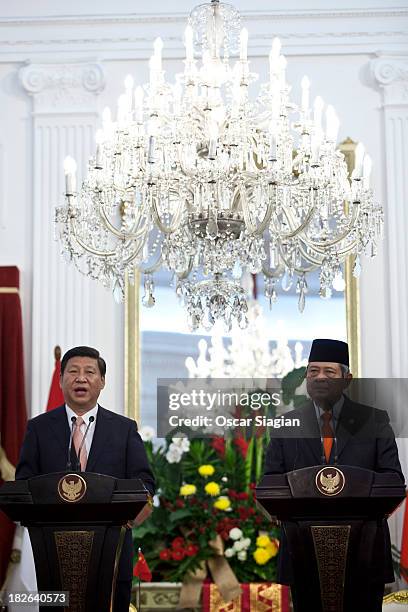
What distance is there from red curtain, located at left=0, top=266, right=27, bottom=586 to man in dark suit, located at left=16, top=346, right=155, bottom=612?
86.5 inches

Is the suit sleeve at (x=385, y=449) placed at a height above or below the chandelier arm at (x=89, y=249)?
below

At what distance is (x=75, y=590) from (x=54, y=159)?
12.3 ft

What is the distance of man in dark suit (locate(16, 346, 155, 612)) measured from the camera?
404 centimetres

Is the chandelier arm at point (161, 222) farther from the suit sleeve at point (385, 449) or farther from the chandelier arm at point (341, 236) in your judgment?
the suit sleeve at point (385, 449)

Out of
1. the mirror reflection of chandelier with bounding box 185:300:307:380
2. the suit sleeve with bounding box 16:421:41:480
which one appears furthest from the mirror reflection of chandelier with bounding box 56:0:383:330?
the mirror reflection of chandelier with bounding box 185:300:307:380

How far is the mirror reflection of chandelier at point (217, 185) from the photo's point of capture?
4.65 meters

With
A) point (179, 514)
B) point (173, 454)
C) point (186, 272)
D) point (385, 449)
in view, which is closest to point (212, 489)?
point (179, 514)

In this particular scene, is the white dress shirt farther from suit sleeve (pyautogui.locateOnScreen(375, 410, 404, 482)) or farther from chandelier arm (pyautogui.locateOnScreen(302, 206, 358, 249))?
chandelier arm (pyautogui.locateOnScreen(302, 206, 358, 249))

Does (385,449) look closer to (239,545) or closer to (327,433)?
(327,433)

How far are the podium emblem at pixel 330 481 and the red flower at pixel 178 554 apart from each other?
2.34 metres

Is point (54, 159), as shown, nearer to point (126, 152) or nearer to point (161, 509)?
point (126, 152)

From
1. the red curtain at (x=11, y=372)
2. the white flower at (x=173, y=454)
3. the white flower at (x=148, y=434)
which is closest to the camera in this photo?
the white flower at (x=173, y=454)

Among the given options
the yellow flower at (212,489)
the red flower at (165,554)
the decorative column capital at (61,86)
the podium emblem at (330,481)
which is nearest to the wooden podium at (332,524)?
the podium emblem at (330,481)

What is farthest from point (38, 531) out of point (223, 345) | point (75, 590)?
point (223, 345)
